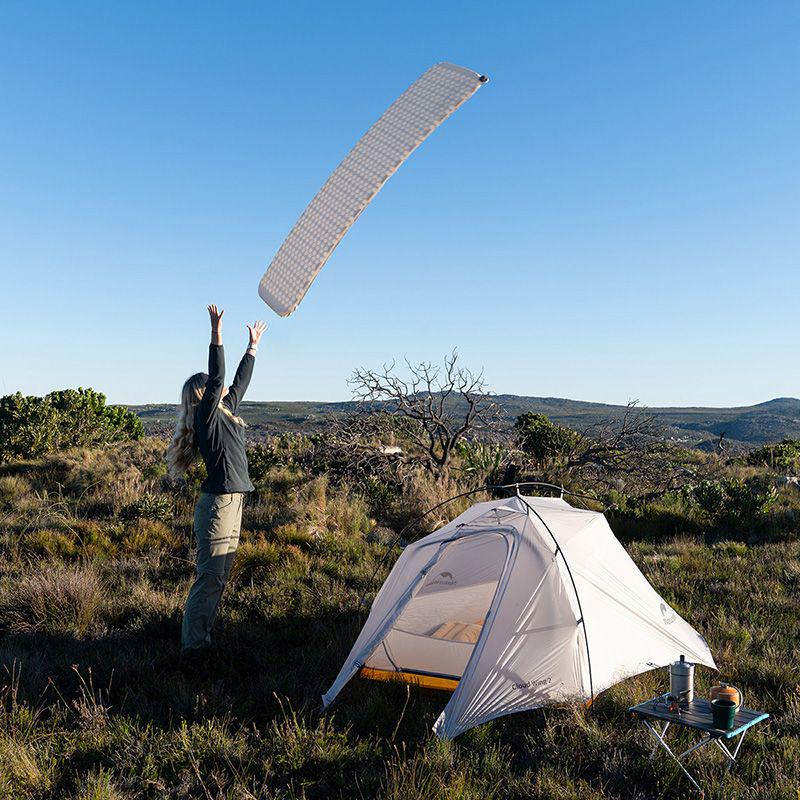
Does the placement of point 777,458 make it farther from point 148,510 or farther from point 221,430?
point 221,430

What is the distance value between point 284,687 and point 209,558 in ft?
4.06

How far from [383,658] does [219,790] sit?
2.35 m

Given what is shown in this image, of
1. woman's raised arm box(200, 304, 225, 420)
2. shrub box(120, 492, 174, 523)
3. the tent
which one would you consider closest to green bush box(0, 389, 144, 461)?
shrub box(120, 492, 174, 523)

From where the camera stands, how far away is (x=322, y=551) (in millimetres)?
9625

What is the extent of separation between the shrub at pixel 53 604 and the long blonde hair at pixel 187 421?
2.11 metres

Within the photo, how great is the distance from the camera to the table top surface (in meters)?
4.23

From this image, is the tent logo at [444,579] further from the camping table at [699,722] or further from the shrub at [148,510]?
the shrub at [148,510]

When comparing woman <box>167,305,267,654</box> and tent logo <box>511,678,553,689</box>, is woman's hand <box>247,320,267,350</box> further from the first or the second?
tent logo <box>511,678,553,689</box>

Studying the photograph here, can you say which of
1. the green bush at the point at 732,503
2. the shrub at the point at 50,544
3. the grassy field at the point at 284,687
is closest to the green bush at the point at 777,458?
the green bush at the point at 732,503

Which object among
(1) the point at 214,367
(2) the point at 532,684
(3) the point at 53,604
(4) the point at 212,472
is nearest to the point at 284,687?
(4) the point at 212,472

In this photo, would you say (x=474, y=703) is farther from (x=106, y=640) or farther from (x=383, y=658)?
(x=106, y=640)

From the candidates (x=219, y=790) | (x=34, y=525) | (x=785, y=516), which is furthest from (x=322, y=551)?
(x=785, y=516)

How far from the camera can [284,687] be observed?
568 cm

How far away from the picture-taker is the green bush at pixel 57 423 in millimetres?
17750
